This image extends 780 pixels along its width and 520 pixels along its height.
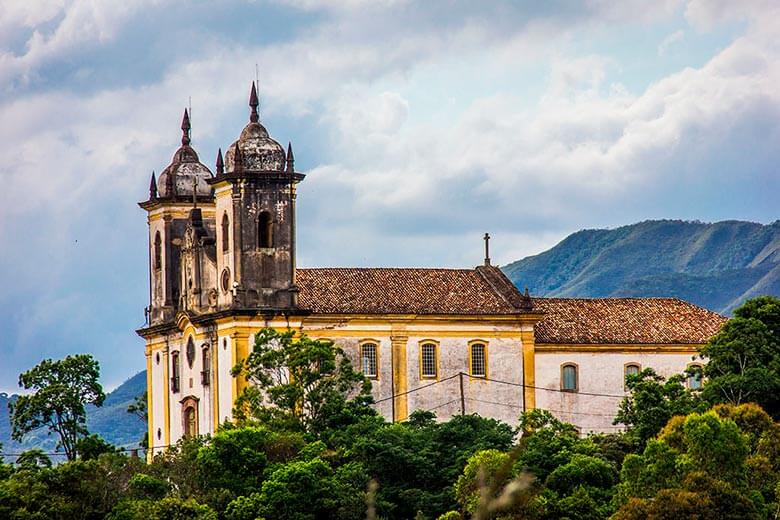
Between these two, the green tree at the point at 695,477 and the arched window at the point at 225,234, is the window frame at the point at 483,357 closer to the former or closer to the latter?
the arched window at the point at 225,234

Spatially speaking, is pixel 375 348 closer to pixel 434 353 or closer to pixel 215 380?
pixel 434 353

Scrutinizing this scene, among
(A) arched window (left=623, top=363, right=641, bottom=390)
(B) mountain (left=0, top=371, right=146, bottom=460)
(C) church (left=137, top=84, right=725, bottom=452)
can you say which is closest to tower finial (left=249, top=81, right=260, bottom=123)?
(C) church (left=137, top=84, right=725, bottom=452)

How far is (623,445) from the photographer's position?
59.3 m

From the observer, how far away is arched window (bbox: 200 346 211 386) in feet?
214

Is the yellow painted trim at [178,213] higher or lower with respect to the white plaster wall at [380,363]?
higher

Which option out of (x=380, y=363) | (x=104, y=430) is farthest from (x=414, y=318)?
(x=104, y=430)

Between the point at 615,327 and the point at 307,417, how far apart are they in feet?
41.8

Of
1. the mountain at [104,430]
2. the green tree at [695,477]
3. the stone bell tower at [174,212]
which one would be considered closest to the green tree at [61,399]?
the stone bell tower at [174,212]

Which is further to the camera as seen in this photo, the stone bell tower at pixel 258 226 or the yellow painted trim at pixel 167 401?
the yellow painted trim at pixel 167 401

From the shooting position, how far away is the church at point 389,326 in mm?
64125

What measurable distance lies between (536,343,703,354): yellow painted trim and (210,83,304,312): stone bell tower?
29.0 feet

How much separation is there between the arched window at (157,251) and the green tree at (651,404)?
18141mm

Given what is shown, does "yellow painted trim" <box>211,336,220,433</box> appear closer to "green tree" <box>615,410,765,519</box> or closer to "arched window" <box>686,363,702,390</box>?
"arched window" <box>686,363,702,390</box>

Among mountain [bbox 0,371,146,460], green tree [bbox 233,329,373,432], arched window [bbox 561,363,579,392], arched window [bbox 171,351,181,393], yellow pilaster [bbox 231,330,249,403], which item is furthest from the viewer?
mountain [bbox 0,371,146,460]
